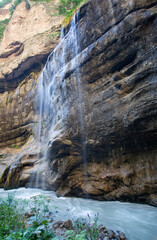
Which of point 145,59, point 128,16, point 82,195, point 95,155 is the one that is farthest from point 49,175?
point 128,16

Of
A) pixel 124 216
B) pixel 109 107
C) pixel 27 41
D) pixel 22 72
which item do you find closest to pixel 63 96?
pixel 109 107

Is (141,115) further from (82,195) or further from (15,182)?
(15,182)

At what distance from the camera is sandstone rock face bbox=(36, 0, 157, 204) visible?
5.09 meters

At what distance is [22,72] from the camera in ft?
57.5

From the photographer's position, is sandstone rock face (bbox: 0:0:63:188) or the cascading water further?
sandstone rock face (bbox: 0:0:63:188)

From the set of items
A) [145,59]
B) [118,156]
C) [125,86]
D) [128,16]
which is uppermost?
[128,16]

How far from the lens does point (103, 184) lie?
600cm

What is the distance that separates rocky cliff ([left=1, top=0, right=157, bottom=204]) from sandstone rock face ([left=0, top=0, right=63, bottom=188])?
7.36 meters

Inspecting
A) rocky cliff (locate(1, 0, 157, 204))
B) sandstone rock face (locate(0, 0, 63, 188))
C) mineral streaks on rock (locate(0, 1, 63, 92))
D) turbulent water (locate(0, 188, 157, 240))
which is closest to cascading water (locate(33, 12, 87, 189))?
rocky cliff (locate(1, 0, 157, 204))

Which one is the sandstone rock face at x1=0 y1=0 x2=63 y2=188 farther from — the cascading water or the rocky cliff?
the rocky cliff

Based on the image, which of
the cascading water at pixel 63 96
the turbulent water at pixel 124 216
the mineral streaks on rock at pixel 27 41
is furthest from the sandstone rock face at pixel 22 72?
the turbulent water at pixel 124 216

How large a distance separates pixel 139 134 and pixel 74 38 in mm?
5667

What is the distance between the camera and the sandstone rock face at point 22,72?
15.3 meters

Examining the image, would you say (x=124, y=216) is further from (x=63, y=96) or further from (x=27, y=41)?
(x=27, y=41)
